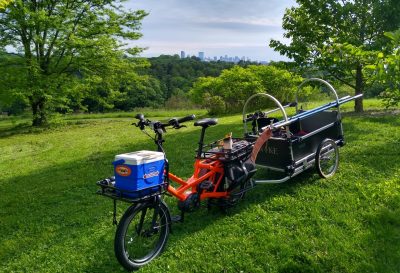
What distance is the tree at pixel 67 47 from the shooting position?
1569cm

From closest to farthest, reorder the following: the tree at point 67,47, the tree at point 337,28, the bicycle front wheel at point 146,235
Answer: the bicycle front wheel at point 146,235 → the tree at point 337,28 → the tree at point 67,47

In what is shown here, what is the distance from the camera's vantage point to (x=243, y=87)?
71.9 ft

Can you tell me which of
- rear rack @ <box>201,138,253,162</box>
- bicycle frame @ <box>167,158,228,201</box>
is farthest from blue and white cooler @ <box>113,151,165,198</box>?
rear rack @ <box>201,138,253,162</box>

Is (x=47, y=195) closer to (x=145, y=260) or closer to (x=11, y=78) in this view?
(x=145, y=260)

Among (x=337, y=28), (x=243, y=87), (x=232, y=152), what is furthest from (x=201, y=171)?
(x=243, y=87)

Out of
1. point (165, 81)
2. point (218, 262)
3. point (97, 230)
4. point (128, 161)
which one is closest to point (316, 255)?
point (218, 262)

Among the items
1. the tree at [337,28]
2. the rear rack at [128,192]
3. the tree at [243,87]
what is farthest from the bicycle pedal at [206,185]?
the tree at [243,87]

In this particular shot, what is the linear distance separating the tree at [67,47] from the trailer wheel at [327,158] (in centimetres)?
1306

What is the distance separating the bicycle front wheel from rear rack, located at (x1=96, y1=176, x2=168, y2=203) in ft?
0.55

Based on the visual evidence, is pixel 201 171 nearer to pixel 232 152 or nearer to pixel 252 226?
pixel 232 152

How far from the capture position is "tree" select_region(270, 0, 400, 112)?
9.59 m

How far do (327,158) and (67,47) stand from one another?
14.5 meters

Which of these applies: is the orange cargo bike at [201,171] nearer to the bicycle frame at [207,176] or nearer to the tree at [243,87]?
the bicycle frame at [207,176]

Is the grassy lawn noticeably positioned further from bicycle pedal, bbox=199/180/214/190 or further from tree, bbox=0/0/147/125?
tree, bbox=0/0/147/125
